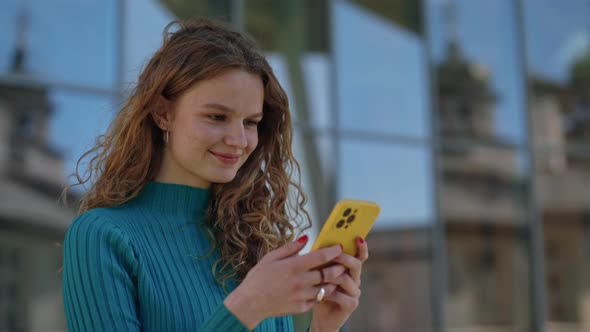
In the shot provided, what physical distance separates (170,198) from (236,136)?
0.25m

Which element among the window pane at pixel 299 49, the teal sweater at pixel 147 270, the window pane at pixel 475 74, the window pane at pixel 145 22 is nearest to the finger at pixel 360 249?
the teal sweater at pixel 147 270

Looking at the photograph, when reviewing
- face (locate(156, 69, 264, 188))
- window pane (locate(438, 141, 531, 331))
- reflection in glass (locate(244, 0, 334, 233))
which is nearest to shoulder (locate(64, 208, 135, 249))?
face (locate(156, 69, 264, 188))

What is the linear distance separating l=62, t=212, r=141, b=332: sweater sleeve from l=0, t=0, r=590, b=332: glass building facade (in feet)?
11.6

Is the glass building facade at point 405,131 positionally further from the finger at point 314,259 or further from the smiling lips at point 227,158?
the finger at point 314,259

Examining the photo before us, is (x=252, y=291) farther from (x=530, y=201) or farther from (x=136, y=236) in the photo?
(x=530, y=201)

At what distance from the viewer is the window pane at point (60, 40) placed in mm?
4688

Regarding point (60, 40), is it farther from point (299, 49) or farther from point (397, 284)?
point (397, 284)

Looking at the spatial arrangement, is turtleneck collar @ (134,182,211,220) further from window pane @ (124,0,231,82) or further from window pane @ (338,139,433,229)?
window pane @ (338,139,433,229)

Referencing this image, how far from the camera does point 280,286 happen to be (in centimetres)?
110

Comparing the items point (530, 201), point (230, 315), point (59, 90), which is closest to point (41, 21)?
point (59, 90)

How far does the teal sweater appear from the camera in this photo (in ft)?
3.98

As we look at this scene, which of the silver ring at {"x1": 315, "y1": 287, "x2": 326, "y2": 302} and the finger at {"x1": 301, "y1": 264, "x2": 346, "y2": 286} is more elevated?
the finger at {"x1": 301, "y1": 264, "x2": 346, "y2": 286}

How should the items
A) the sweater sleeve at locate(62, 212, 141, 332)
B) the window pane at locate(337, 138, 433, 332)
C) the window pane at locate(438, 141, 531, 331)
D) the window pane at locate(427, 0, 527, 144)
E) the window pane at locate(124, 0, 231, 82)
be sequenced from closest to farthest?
the sweater sleeve at locate(62, 212, 141, 332) < the window pane at locate(124, 0, 231, 82) < the window pane at locate(337, 138, 433, 332) < the window pane at locate(438, 141, 531, 331) < the window pane at locate(427, 0, 527, 144)

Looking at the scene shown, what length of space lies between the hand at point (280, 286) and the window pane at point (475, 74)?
18.0 ft
